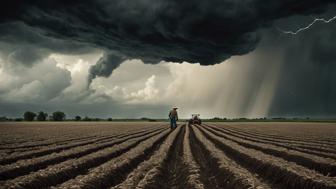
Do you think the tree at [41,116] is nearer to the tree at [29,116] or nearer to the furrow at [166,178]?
the tree at [29,116]

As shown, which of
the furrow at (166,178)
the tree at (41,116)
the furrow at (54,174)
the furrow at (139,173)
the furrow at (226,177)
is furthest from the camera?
the tree at (41,116)

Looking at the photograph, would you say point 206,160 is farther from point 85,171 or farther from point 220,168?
point 85,171

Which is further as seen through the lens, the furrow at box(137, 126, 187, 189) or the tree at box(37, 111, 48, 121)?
the tree at box(37, 111, 48, 121)

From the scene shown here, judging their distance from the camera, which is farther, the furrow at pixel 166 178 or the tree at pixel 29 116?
the tree at pixel 29 116

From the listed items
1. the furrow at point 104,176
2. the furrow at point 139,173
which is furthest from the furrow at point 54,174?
the furrow at point 139,173

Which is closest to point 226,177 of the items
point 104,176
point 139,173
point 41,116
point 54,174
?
point 139,173

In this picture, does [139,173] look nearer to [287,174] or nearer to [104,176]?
[104,176]

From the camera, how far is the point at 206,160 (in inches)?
582

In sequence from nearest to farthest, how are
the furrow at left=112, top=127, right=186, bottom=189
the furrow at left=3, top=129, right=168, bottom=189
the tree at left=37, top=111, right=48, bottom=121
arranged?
1. the furrow at left=3, top=129, right=168, bottom=189
2. the furrow at left=112, top=127, right=186, bottom=189
3. the tree at left=37, top=111, right=48, bottom=121

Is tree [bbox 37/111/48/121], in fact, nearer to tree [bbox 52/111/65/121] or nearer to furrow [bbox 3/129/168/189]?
tree [bbox 52/111/65/121]

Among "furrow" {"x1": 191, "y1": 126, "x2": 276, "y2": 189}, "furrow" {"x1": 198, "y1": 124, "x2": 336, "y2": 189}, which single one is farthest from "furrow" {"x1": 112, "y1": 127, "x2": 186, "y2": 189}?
"furrow" {"x1": 198, "y1": 124, "x2": 336, "y2": 189}

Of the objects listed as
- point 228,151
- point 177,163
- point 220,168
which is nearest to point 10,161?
point 177,163

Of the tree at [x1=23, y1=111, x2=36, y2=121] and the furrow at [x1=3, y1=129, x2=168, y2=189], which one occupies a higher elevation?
the tree at [x1=23, y1=111, x2=36, y2=121]

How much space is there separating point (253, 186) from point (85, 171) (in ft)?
18.5
